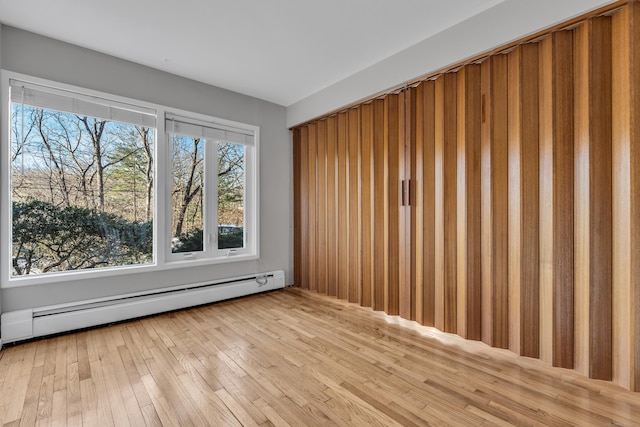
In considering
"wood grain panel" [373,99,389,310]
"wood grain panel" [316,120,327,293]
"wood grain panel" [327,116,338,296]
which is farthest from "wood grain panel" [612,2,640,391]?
"wood grain panel" [316,120,327,293]

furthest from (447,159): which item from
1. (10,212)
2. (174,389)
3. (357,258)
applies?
(10,212)

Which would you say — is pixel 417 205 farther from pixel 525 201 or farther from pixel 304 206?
pixel 304 206

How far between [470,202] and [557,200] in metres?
0.59

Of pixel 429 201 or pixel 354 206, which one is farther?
pixel 354 206

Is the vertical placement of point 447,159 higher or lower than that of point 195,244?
higher

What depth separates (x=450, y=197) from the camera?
8.49 ft

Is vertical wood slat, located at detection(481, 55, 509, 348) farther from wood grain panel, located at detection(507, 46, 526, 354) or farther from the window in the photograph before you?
the window

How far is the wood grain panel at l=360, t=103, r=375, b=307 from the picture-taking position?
3301 mm

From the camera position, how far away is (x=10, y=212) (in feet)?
7.91

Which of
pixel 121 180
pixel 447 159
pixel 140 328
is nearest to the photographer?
pixel 447 159

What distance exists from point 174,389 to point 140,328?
51.4 inches

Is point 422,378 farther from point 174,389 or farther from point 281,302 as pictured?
point 281,302

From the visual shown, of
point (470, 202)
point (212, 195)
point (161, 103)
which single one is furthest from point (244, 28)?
point (470, 202)

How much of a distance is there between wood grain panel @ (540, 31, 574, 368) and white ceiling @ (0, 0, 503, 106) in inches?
28.2
